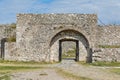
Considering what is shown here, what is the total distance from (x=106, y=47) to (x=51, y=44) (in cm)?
511

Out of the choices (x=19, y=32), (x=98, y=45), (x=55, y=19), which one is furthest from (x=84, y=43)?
(x=19, y=32)

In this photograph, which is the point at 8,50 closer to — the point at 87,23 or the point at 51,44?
the point at 51,44

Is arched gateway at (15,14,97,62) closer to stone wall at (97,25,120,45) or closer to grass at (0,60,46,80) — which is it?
stone wall at (97,25,120,45)

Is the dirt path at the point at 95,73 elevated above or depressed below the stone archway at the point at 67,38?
below

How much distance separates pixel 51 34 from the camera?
3350 cm

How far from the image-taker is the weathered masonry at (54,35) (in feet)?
109

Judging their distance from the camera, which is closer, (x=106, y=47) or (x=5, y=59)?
(x=106, y=47)

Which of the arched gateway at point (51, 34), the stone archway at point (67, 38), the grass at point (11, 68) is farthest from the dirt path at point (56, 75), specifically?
the stone archway at point (67, 38)

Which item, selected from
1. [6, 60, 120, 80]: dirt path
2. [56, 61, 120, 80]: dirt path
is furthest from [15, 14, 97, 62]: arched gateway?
[6, 60, 120, 80]: dirt path

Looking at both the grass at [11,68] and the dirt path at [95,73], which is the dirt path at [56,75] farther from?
the grass at [11,68]

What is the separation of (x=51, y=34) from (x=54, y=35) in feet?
0.93

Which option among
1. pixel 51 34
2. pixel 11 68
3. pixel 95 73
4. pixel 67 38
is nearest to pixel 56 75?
pixel 95 73

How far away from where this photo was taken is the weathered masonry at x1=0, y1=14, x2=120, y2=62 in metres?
33.4

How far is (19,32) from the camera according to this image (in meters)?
33.8
